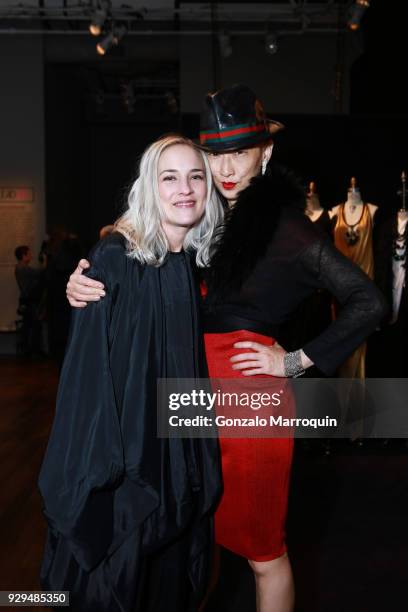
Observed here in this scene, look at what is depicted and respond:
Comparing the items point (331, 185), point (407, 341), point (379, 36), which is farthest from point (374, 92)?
point (407, 341)

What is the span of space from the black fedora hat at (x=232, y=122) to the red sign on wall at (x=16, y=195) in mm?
8292

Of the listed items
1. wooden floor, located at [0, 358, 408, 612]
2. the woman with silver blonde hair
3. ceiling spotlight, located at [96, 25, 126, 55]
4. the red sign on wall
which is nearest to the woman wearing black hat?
the woman with silver blonde hair

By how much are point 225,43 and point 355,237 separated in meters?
4.17

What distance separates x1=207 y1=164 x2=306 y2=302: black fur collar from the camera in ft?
6.66

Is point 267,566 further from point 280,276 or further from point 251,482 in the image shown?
point 280,276

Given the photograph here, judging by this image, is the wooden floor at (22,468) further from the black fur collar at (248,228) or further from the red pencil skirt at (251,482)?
the black fur collar at (248,228)

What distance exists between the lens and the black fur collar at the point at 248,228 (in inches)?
80.0

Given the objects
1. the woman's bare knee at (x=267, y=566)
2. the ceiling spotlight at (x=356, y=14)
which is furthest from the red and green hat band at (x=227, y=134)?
the ceiling spotlight at (x=356, y=14)

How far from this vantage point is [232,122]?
2.08 metres

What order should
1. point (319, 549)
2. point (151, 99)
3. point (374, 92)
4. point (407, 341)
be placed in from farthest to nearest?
point (151, 99) → point (374, 92) → point (407, 341) → point (319, 549)

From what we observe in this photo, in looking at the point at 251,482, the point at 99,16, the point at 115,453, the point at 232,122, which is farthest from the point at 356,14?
the point at 115,453

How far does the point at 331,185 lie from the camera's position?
23.1 feet

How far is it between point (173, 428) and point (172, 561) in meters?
0.36

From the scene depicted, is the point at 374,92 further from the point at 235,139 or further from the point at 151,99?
the point at 151,99
